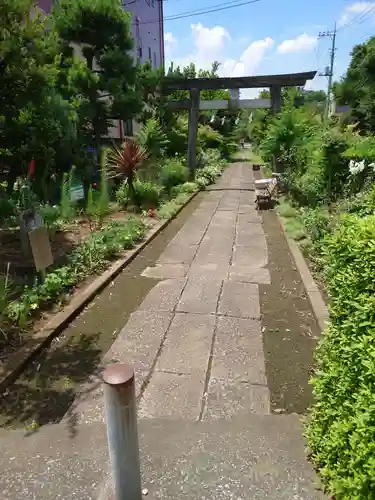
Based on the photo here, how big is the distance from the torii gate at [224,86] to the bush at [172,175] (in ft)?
4.36

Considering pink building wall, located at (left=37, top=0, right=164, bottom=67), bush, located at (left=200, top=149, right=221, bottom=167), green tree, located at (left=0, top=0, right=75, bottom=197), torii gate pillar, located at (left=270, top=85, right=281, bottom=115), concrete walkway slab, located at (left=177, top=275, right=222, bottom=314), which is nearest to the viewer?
concrete walkway slab, located at (left=177, top=275, right=222, bottom=314)

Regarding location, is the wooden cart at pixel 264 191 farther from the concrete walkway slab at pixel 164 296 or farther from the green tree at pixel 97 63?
the concrete walkway slab at pixel 164 296

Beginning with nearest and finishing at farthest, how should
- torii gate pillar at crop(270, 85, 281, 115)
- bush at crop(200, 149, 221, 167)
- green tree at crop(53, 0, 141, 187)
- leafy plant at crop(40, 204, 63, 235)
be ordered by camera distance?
leafy plant at crop(40, 204, 63, 235) < green tree at crop(53, 0, 141, 187) < torii gate pillar at crop(270, 85, 281, 115) < bush at crop(200, 149, 221, 167)

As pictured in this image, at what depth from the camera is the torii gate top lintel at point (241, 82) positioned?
14708 mm

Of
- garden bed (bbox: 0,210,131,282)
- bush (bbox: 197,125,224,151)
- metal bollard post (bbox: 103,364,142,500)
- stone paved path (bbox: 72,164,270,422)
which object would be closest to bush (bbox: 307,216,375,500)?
stone paved path (bbox: 72,164,270,422)

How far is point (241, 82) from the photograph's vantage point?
1538 cm

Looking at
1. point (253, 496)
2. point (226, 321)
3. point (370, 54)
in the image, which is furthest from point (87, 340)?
point (370, 54)

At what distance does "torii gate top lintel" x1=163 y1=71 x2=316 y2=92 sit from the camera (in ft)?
48.3

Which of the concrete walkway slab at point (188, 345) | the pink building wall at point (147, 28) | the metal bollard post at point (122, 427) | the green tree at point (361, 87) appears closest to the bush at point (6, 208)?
the concrete walkway slab at point (188, 345)

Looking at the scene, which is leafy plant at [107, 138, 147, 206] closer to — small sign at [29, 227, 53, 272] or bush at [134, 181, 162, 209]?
bush at [134, 181, 162, 209]

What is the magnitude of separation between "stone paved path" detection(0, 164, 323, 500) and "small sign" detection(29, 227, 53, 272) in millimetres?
1197

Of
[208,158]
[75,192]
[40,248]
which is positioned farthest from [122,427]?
[208,158]

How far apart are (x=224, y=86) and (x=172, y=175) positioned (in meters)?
4.49

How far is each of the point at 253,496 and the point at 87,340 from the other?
2372 mm
